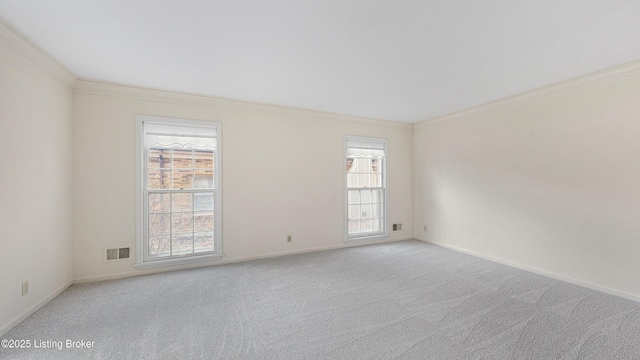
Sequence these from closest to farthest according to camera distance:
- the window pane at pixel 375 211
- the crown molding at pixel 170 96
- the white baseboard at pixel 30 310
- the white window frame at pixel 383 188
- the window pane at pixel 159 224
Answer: the white baseboard at pixel 30 310 → the crown molding at pixel 170 96 → the window pane at pixel 159 224 → the white window frame at pixel 383 188 → the window pane at pixel 375 211

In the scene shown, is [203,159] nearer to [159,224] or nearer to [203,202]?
[203,202]

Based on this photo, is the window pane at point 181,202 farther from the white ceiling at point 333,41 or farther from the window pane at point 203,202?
the white ceiling at point 333,41

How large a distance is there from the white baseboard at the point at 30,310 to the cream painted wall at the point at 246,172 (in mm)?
278

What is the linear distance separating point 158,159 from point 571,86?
528 centimetres

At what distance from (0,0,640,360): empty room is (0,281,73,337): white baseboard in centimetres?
4

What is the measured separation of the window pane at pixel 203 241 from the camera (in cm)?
345

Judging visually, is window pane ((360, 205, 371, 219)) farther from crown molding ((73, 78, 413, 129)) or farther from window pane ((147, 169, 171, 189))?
window pane ((147, 169, 171, 189))

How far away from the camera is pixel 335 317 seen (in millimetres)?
2146

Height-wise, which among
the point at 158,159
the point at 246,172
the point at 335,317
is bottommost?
the point at 335,317

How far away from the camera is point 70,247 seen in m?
2.81

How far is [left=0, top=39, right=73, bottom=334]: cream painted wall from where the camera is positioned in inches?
75.8

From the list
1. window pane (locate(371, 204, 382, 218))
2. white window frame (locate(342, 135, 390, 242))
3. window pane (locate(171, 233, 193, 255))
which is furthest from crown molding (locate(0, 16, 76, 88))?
window pane (locate(371, 204, 382, 218))

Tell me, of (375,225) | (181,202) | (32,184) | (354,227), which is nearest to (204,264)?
(181,202)

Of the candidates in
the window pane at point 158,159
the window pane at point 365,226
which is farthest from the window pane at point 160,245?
the window pane at point 365,226
